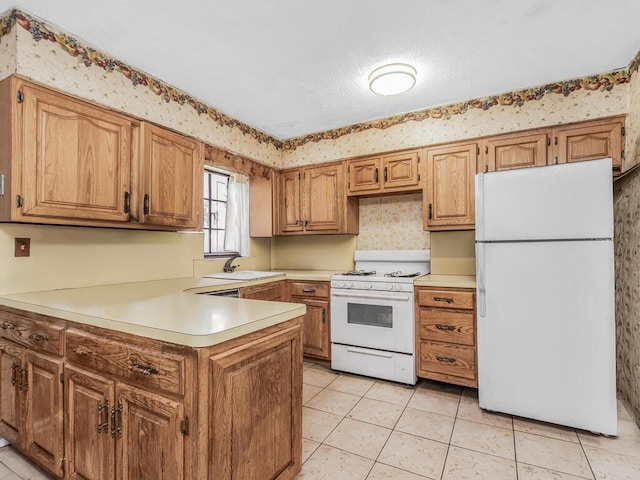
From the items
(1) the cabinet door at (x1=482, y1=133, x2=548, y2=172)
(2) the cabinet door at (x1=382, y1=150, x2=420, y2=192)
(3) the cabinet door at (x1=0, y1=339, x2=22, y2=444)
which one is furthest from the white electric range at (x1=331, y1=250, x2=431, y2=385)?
(3) the cabinet door at (x1=0, y1=339, x2=22, y2=444)

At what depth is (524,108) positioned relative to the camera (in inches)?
105

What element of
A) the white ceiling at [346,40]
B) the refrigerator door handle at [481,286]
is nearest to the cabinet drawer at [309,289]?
the refrigerator door handle at [481,286]

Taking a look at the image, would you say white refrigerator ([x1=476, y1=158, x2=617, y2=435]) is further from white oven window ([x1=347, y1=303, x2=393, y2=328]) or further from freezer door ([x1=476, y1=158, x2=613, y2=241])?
white oven window ([x1=347, y1=303, x2=393, y2=328])

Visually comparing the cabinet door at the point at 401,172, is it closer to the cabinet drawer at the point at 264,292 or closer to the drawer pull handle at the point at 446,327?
the drawer pull handle at the point at 446,327

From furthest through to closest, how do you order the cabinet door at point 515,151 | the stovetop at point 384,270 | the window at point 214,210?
the window at point 214,210 < the stovetop at point 384,270 < the cabinet door at point 515,151

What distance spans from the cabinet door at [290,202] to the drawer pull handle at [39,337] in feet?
8.01

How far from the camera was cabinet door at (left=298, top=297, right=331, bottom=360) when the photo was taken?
311cm

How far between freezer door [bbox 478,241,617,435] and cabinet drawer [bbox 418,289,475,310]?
0.23 metres

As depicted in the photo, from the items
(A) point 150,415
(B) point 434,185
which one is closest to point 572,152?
(B) point 434,185

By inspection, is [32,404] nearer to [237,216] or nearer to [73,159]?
[73,159]

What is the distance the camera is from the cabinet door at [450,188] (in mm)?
2836

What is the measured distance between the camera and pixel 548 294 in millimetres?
2092

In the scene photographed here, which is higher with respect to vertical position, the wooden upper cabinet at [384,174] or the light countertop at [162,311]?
the wooden upper cabinet at [384,174]

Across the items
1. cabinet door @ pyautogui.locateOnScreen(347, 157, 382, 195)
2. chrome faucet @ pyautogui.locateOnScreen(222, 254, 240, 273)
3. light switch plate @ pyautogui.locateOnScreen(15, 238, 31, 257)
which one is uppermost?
cabinet door @ pyautogui.locateOnScreen(347, 157, 382, 195)
